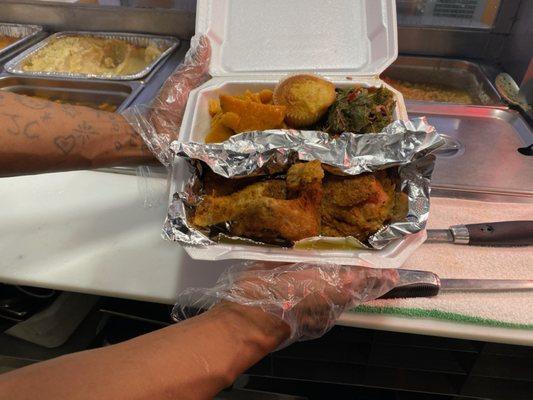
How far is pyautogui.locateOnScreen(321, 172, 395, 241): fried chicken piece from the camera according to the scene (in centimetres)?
63

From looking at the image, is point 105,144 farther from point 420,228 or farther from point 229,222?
point 420,228

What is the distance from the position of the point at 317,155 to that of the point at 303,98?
0.61 ft

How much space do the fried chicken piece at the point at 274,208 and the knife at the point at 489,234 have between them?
0.31m

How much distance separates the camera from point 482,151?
1.04 m

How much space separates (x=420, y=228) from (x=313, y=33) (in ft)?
2.18

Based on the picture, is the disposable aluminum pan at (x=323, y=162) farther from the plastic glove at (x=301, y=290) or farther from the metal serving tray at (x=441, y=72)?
the metal serving tray at (x=441, y=72)

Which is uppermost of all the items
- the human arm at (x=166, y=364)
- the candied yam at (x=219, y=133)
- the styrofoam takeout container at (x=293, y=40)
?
the styrofoam takeout container at (x=293, y=40)

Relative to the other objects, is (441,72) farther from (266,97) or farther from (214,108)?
(214,108)

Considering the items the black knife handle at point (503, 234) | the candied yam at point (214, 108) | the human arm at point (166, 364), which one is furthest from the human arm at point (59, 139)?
the black knife handle at point (503, 234)

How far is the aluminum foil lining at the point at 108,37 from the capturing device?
1314mm

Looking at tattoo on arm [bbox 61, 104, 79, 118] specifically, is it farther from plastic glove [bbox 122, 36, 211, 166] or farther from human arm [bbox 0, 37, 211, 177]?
plastic glove [bbox 122, 36, 211, 166]

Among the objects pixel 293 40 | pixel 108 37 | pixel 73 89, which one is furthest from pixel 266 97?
pixel 108 37

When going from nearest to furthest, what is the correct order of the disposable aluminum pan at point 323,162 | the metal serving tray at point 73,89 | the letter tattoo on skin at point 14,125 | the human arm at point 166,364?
the human arm at point 166,364 → the disposable aluminum pan at point 323,162 → the letter tattoo on skin at point 14,125 → the metal serving tray at point 73,89

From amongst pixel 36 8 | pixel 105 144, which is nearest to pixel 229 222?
pixel 105 144
